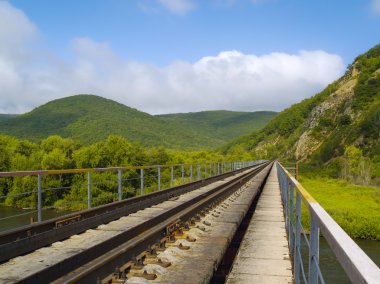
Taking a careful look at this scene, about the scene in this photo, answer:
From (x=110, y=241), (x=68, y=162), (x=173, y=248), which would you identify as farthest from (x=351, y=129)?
(x=110, y=241)

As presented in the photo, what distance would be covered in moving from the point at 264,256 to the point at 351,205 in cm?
5321

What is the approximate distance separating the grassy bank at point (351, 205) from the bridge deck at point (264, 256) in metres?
31.0

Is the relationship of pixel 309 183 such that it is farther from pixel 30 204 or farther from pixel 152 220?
pixel 152 220

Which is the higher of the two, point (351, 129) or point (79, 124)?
point (79, 124)

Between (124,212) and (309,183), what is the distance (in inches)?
2846

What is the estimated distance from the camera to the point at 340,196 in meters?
64.8

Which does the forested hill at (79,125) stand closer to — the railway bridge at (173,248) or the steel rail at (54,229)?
the steel rail at (54,229)

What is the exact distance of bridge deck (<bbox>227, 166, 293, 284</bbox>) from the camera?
629 cm

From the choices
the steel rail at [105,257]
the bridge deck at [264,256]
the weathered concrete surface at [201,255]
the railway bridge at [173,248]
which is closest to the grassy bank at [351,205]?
the bridge deck at [264,256]

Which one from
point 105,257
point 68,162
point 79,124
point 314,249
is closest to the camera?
point 314,249

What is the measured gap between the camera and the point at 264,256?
7.59m

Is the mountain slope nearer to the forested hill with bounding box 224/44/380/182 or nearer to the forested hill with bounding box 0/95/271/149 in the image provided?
the forested hill with bounding box 0/95/271/149

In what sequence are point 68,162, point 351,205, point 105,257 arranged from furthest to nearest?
point 68,162, point 351,205, point 105,257

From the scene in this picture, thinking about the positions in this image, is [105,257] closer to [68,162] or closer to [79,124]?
[68,162]
